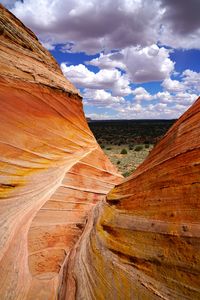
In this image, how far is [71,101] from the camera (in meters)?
7.68

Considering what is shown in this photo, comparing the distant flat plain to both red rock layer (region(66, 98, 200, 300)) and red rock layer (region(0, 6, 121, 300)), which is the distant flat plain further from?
red rock layer (region(66, 98, 200, 300))

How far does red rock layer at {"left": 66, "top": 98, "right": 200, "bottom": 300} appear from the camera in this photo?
2.31 meters

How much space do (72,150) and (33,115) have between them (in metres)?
1.05

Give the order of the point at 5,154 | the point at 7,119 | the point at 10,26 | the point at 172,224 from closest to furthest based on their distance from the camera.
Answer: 1. the point at 172,224
2. the point at 5,154
3. the point at 7,119
4. the point at 10,26

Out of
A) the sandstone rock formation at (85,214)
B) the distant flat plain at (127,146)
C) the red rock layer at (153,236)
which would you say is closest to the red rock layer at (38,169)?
the sandstone rock formation at (85,214)

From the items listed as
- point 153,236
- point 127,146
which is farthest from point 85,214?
point 127,146

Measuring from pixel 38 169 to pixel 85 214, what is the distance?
134cm

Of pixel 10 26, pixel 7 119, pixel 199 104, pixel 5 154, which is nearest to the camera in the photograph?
pixel 199 104

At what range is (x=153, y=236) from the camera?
2.62 meters

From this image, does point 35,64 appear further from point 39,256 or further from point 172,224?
point 172,224

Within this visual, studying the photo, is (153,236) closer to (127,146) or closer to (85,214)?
(85,214)

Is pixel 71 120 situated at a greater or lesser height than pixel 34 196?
greater

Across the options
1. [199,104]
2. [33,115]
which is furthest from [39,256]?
[33,115]

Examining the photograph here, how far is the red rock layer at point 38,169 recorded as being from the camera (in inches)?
133
